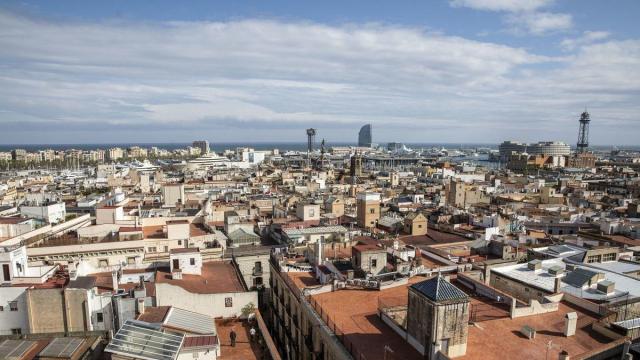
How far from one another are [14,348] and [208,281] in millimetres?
14158

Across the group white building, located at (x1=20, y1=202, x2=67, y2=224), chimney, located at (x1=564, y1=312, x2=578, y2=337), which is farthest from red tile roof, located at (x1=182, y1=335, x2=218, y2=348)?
white building, located at (x1=20, y1=202, x2=67, y2=224)

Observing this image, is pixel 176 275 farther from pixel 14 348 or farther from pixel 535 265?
pixel 535 265

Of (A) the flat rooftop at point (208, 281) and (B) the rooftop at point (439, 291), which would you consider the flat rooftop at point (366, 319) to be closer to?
(B) the rooftop at point (439, 291)

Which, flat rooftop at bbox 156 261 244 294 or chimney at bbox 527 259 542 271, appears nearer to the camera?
flat rooftop at bbox 156 261 244 294

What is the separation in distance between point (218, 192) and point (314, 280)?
6267 centimetres

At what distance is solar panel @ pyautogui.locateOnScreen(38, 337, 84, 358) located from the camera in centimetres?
1999

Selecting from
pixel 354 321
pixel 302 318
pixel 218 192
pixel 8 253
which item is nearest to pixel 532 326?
pixel 354 321

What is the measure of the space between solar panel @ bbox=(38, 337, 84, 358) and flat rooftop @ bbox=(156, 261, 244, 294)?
8.05m

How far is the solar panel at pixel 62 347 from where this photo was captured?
1999 cm

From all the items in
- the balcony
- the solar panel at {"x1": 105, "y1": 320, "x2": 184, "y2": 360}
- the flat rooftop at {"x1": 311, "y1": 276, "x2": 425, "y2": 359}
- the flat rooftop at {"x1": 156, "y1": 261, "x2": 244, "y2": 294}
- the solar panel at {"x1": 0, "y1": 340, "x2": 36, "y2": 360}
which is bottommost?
the balcony

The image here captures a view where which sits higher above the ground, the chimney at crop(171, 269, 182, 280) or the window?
the window

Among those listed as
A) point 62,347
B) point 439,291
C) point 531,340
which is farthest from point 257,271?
point 531,340

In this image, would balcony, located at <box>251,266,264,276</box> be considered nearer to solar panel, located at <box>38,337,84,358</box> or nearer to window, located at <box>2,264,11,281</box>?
window, located at <box>2,264,11,281</box>

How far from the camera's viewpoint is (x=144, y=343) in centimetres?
1938
